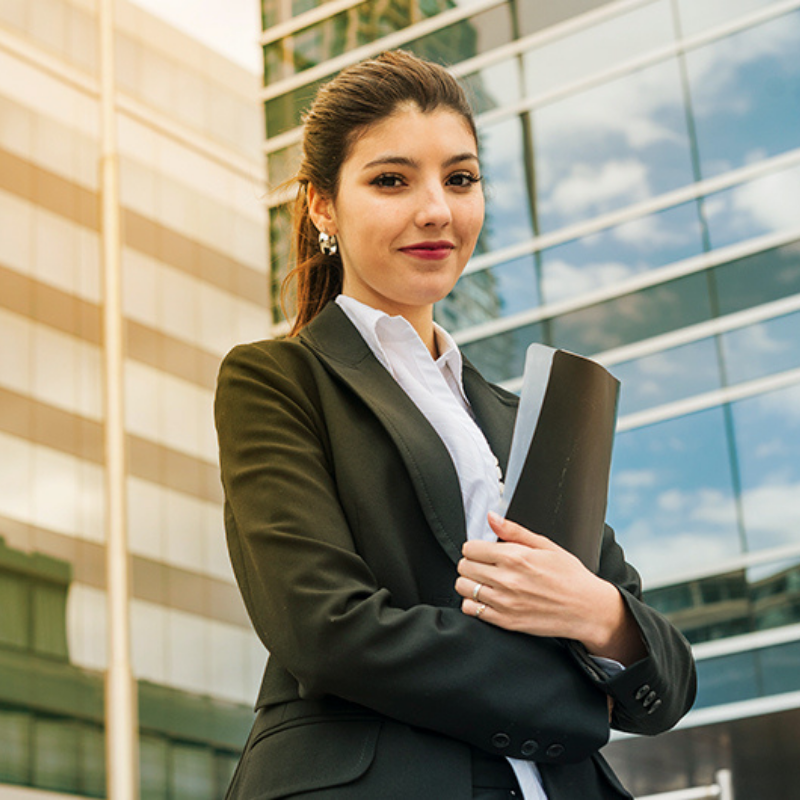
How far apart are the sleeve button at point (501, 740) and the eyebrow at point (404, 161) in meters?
0.78

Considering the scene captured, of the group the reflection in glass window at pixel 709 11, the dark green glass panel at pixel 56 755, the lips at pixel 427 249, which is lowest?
the lips at pixel 427 249

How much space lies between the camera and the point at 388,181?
176 cm

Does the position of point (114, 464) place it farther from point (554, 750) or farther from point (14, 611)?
point (554, 750)

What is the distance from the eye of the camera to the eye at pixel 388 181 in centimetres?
175

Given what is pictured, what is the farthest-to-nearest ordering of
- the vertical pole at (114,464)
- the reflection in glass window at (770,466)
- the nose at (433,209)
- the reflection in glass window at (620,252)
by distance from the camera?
the vertical pole at (114,464), the reflection in glass window at (620,252), the reflection in glass window at (770,466), the nose at (433,209)

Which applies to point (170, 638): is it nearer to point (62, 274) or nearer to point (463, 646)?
point (62, 274)

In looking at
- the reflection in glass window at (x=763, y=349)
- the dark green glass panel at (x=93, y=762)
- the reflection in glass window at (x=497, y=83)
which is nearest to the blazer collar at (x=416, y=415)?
the reflection in glass window at (x=763, y=349)

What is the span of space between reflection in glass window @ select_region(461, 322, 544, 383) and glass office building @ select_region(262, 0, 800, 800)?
14 millimetres

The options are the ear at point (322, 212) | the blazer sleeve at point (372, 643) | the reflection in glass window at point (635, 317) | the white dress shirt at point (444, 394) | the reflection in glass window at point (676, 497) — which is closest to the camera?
the blazer sleeve at point (372, 643)

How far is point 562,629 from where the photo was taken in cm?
141

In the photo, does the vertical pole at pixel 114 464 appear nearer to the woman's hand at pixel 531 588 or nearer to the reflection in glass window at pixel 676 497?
the reflection in glass window at pixel 676 497

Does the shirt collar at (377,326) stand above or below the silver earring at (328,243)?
below

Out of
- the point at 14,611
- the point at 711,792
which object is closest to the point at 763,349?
the point at 711,792

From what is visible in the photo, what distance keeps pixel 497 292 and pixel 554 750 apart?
5.83m
